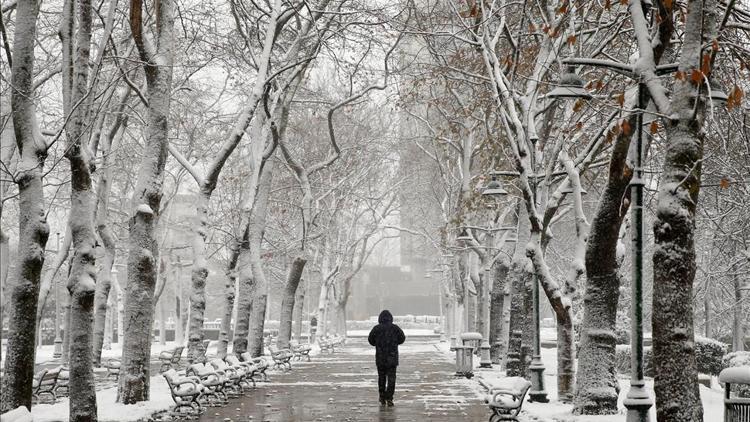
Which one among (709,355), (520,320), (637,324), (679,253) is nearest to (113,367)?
(520,320)

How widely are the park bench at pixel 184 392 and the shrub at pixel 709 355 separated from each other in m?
16.6

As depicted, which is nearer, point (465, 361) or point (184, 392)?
Answer: point (184, 392)

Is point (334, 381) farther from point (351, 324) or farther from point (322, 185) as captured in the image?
point (351, 324)

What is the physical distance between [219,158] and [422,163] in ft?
83.7

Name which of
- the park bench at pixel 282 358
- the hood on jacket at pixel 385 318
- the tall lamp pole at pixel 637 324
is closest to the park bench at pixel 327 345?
the park bench at pixel 282 358

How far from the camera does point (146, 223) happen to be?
51.9 feet

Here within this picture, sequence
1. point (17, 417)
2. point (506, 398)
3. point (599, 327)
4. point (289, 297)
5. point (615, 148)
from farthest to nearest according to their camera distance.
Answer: point (289, 297) < point (506, 398) < point (599, 327) < point (615, 148) < point (17, 417)

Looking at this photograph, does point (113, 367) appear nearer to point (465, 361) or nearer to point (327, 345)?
point (465, 361)

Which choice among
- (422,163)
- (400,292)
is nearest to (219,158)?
(422,163)

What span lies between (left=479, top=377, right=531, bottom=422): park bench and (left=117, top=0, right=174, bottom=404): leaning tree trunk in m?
6.35

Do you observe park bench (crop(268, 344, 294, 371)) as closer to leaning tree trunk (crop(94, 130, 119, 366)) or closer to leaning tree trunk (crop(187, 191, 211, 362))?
leaning tree trunk (crop(187, 191, 211, 362))

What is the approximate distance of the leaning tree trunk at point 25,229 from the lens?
472 inches

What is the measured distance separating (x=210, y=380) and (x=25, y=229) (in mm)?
6549

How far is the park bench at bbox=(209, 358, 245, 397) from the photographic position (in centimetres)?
1950
